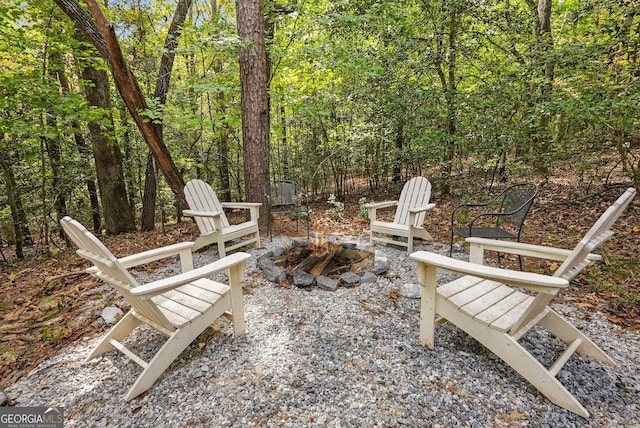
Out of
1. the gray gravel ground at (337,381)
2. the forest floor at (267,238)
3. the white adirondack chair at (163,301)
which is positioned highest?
A: the white adirondack chair at (163,301)

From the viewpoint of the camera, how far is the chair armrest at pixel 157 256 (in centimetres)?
178

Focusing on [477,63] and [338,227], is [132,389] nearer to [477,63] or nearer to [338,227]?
[338,227]

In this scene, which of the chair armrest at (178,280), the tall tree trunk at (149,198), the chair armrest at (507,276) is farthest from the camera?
the tall tree trunk at (149,198)

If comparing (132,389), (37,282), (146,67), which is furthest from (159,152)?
(132,389)

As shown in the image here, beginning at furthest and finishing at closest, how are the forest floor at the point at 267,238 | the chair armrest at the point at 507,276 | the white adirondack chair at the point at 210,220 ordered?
the white adirondack chair at the point at 210,220 < the forest floor at the point at 267,238 < the chair armrest at the point at 507,276

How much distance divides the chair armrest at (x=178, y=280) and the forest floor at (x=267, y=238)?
1106mm

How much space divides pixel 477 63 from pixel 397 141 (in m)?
1.91

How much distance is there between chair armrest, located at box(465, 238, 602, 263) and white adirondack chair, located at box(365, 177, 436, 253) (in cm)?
120

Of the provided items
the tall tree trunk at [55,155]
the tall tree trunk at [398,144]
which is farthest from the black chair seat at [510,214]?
the tall tree trunk at [55,155]

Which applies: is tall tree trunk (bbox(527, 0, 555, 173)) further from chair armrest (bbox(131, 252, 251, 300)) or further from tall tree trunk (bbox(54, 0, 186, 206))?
tall tree trunk (bbox(54, 0, 186, 206))

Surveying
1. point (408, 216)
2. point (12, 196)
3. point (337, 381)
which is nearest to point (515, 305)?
point (337, 381)

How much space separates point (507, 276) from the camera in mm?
1297

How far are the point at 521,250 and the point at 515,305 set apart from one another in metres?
0.38

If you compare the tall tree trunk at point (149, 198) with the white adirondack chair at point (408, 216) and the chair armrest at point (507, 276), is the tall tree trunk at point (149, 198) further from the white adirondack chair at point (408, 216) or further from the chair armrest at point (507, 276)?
the chair armrest at point (507, 276)
